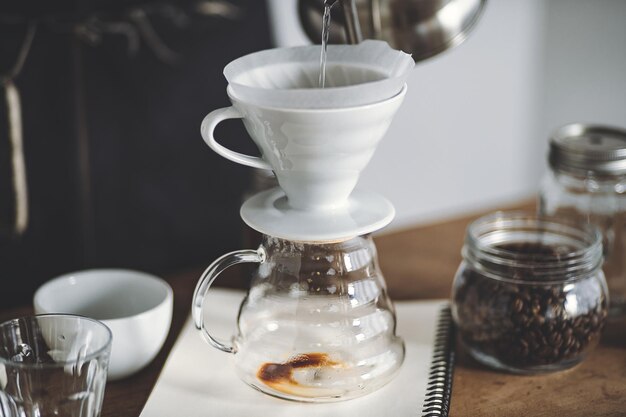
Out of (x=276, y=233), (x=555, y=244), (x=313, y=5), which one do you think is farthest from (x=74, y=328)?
(x=555, y=244)

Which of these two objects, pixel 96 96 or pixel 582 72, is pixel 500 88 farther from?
pixel 96 96

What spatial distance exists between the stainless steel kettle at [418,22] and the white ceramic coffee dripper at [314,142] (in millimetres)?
178

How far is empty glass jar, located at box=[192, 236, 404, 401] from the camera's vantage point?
0.75 metres

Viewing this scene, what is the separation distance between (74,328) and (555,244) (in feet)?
1.76

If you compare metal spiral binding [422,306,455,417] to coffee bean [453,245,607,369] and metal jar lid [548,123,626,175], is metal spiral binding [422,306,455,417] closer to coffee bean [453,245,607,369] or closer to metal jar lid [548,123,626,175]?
coffee bean [453,245,607,369]

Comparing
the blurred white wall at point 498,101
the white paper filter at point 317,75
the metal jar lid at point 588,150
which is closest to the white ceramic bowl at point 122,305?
the white paper filter at point 317,75

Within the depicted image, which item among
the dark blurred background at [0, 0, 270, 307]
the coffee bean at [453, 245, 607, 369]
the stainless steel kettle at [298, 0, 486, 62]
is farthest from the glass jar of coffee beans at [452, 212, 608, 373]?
the dark blurred background at [0, 0, 270, 307]

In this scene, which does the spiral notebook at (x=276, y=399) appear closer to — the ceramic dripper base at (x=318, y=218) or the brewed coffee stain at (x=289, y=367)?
the brewed coffee stain at (x=289, y=367)

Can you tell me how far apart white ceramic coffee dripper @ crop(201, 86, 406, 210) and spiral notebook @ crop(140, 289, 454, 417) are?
0.19 metres

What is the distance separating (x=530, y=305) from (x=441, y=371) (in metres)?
0.11

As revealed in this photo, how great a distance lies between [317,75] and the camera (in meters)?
0.75

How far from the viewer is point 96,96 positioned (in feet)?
3.86

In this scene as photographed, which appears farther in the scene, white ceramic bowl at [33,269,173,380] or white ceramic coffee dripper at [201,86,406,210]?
white ceramic bowl at [33,269,173,380]

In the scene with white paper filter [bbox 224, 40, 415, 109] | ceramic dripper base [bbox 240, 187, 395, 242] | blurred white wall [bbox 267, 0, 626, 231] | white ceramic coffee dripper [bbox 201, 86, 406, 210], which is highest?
white paper filter [bbox 224, 40, 415, 109]
